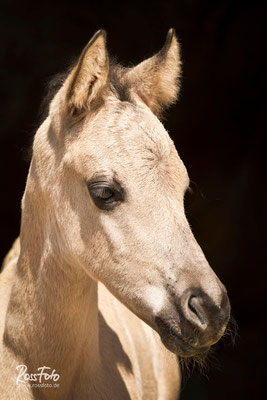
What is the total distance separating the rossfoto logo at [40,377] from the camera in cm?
211

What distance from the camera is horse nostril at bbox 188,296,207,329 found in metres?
1.68

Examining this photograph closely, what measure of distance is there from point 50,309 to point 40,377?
0.30 meters

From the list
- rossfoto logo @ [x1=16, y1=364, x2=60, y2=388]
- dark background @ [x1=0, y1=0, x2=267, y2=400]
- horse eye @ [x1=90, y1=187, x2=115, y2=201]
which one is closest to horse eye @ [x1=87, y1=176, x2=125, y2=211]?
horse eye @ [x1=90, y1=187, x2=115, y2=201]

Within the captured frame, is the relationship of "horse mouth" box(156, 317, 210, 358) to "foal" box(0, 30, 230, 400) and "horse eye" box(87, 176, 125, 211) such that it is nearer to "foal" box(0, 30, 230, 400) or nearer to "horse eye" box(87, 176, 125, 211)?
"foal" box(0, 30, 230, 400)

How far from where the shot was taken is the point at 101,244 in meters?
1.91

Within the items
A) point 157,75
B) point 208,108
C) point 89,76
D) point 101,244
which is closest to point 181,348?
point 101,244

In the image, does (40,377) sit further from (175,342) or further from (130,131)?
(130,131)

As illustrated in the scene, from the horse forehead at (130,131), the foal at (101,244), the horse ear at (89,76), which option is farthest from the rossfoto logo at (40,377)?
the horse ear at (89,76)

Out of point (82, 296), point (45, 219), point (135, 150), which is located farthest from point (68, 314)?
point (135, 150)

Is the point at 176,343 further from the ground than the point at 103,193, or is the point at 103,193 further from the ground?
the point at 103,193

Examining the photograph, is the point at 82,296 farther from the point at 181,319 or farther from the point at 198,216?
the point at 198,216

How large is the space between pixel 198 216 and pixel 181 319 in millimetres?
3114

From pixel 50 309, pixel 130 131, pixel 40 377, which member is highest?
pixel 130 131

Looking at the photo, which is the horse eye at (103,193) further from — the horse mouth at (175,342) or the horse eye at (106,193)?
the horse mouth at (175,342)
